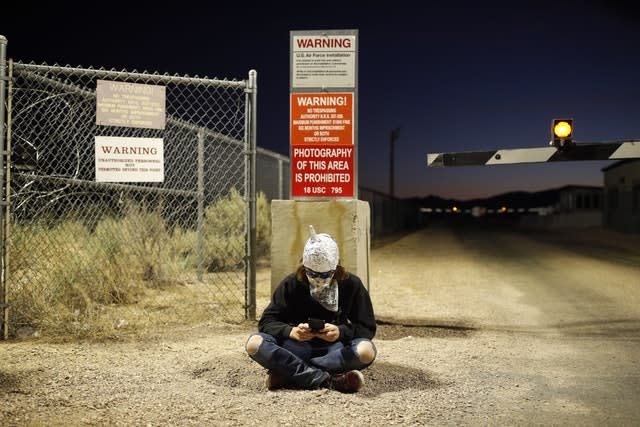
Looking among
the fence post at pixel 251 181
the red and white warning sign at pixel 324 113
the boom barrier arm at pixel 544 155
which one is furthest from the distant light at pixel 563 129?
the fence post at pixel 251 181

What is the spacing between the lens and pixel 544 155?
6.80 meters

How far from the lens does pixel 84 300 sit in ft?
23.7

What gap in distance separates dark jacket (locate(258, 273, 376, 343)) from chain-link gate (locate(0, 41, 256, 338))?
2.22 metres

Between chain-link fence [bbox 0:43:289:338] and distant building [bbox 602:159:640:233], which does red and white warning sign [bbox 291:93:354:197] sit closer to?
chain-link fence [bbox 0:43:289:338]

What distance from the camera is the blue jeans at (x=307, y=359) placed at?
4035 millimetres

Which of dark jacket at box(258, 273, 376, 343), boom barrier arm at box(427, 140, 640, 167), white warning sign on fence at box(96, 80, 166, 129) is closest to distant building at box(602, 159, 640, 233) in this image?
boom barrier arm at box(427, 140, 640, 167)

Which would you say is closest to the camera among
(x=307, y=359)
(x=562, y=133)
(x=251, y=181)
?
(x=307, y=359)

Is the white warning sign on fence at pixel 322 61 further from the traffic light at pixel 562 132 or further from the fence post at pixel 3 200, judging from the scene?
the fence post at pixel 3 200

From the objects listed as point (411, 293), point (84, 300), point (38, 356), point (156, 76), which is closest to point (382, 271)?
point (411, 293)

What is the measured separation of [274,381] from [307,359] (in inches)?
11.3

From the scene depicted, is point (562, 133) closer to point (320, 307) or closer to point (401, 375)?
point (401, 375)

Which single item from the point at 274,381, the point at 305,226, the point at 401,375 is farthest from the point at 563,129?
the point at 274,381

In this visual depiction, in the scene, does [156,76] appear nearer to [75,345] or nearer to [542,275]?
[75,345]

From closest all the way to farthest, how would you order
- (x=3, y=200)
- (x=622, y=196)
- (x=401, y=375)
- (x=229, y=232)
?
1. (x=401, y=375)
2. (x=3, y=200)
3. (x=229, y=232)
4. (x=622, y=196)
